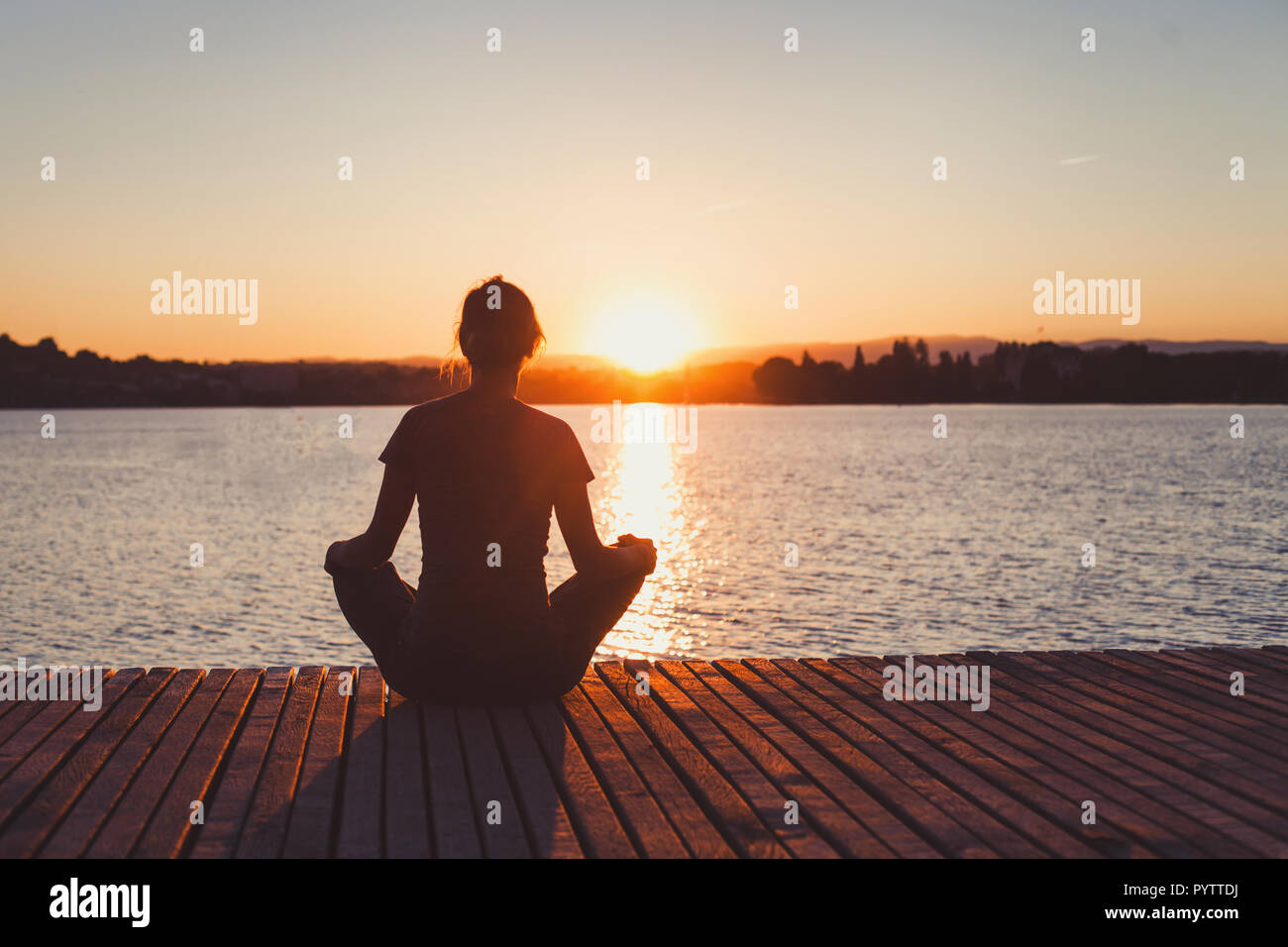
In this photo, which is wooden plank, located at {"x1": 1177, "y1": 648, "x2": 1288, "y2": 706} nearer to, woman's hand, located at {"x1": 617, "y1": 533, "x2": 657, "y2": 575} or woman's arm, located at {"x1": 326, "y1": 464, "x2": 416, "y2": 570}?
woman's hand, located at {"x1": 617, "y1": 533, "x2": 657, "y2": 575}

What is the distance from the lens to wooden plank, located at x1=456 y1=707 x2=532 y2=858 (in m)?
3.85

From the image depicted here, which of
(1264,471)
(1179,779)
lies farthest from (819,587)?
(1264,471)

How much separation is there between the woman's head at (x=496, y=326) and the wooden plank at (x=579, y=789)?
179 cm

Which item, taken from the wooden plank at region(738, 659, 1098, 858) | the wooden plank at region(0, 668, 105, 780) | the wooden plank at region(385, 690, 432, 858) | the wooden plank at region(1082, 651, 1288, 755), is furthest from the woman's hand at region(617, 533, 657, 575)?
the wooden plank at region(1082, 651, 1288, 755)

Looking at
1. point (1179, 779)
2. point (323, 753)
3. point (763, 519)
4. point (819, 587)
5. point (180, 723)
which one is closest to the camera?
point (1179, 779)

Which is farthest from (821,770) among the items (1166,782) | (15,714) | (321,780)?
(15,714)

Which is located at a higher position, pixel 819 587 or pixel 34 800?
pixel 34 800

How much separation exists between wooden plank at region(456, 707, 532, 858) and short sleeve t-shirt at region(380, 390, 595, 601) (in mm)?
721

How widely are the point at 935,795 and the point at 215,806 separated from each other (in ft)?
9.49

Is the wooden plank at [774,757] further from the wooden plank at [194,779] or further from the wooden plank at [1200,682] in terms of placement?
the wooden plank at [1200,682]

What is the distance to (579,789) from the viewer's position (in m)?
4.45

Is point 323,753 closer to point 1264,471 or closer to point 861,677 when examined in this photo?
point 861,677
